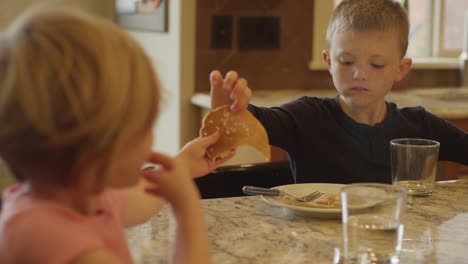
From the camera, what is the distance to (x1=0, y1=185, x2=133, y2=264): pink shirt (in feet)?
2.32

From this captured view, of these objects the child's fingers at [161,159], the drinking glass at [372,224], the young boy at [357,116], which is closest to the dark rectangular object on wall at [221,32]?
the young boy at [357,116]

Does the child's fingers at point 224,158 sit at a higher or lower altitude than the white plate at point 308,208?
higher

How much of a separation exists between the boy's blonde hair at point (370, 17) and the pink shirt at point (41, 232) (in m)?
1.06

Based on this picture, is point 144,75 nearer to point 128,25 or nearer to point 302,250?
point 302,250

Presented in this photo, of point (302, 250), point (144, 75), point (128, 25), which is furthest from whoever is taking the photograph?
point (128, 25)

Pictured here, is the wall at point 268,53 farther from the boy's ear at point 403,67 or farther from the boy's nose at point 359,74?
the boy's nose at point 359,74

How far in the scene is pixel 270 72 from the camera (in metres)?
3.03

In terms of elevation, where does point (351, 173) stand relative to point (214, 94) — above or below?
below

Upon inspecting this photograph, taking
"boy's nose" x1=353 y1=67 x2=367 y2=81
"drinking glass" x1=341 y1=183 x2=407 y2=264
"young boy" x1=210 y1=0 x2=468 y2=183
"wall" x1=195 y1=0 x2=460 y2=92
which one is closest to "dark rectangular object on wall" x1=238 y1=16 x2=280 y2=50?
"wall" x1=195 y1=0 x2=460 y2=92

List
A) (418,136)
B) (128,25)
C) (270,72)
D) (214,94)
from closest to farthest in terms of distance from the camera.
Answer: (214,94) < (418,136) < (270,72) < (128,25)

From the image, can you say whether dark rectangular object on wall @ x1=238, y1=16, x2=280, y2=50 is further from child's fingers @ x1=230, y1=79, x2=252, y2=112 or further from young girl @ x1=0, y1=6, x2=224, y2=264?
young girl @ x1=0, y1=6, x2=224, y2=264

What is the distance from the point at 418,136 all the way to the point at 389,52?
249 mm

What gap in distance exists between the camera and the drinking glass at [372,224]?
3.33ft

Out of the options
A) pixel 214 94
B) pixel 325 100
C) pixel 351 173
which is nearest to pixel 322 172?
pixel 351 173
